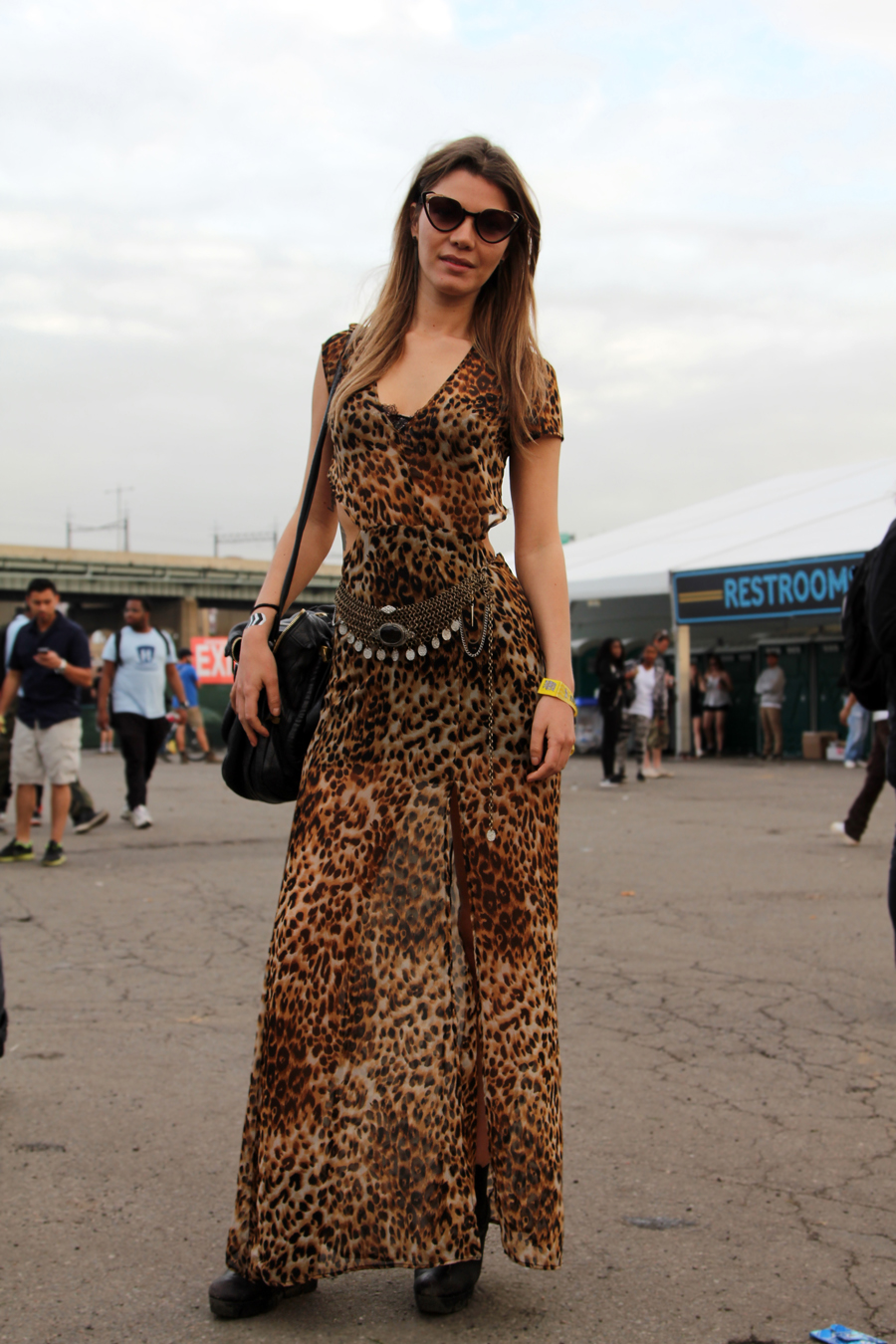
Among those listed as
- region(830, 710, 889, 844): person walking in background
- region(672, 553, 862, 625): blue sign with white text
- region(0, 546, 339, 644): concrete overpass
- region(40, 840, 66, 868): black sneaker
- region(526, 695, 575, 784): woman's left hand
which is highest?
region(0, 546, 339, 644): concrete overpass

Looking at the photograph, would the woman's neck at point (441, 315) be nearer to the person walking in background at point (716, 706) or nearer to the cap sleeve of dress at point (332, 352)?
the cap sleeve of dress at point (332, 352)

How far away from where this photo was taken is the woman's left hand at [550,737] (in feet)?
8.25

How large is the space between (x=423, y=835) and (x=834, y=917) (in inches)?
193

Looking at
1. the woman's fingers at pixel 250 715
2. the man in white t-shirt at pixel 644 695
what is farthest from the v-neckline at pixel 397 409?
the man in white t-shirt at pixel 644 695

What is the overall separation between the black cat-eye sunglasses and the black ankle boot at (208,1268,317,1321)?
6.48 feet

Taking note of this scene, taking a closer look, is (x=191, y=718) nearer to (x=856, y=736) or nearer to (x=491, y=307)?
(x=856, y=736)

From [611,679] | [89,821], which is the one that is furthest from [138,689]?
[611,679]

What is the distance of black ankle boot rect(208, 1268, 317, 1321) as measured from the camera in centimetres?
242

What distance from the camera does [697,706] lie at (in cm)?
2448

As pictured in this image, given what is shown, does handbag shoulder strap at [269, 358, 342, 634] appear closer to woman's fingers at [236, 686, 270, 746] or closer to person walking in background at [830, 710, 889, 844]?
woman's fingers at [236, 686, 270, 746]

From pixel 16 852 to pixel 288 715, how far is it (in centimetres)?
692

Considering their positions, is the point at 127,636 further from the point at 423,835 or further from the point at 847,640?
the point at 423,835

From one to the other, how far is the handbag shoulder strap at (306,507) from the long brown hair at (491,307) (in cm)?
6

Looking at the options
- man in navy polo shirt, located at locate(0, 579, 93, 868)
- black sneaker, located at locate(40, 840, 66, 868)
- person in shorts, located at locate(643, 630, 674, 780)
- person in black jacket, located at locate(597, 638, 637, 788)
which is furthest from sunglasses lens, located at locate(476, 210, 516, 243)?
person in shorts, located at locate(643, 630, 674, 780)
